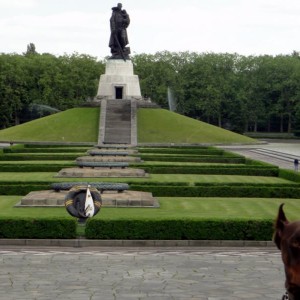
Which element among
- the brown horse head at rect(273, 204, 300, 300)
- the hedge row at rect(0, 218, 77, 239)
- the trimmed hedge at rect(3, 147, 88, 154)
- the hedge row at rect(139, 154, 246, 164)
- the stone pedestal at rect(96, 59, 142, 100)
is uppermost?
the stone pedestal at rect(96, 59, 142, 100)

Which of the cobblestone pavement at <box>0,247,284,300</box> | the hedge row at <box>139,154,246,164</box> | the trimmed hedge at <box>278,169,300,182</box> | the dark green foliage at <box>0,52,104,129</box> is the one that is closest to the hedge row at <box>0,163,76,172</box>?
the hedge row at <box>139,154,246,164</box>

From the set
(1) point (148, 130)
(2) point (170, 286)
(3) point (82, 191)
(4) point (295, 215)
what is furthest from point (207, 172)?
(1) point (148, 130)

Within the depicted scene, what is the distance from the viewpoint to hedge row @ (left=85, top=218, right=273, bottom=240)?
1730cm

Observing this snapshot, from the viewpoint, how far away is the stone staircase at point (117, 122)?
63.5m

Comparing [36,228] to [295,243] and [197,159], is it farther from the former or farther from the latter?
[197,159]

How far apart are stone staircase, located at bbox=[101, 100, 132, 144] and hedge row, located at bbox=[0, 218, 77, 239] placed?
45.0 metres

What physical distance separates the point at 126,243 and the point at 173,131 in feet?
165

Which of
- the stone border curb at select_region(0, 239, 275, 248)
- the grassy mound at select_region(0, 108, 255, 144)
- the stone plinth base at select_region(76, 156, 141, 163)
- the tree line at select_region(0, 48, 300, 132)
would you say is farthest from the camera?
the tree line at select_region(0, 48, 300, 132)

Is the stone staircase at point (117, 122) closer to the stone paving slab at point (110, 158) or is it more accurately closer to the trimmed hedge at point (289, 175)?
the stone paving slab at point (110, 158)

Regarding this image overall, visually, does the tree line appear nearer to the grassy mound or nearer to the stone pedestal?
the stone pedestal

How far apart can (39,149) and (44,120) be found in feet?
69.0

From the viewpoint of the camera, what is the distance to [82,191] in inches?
739

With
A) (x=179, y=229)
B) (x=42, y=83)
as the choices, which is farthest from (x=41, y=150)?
(x=42, y=83)

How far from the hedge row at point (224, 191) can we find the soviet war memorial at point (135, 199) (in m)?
0.04
